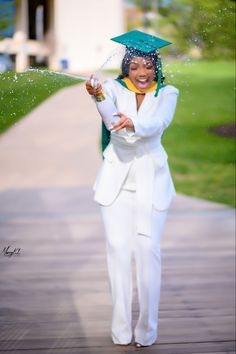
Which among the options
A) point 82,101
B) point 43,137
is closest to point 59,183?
point 43,137

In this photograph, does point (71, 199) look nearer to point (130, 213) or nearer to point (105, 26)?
point (130, 213)

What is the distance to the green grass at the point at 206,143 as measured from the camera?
12.5m

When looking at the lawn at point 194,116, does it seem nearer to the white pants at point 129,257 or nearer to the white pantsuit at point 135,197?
the white pantsuit at point 135,197

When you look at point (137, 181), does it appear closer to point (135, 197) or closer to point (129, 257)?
point (135, 197)

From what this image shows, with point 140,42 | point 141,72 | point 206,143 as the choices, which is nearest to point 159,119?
point 141,72

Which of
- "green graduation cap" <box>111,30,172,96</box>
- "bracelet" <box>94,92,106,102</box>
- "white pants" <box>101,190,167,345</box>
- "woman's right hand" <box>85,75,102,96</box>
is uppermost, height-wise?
"green graduation cap" <box>111,30,172,96</box>

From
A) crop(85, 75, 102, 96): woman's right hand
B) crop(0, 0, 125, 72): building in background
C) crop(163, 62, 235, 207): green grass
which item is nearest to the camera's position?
crop(85, 75, 102, 96): woman's right hand

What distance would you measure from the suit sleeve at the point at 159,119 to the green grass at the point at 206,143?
22.0 ft

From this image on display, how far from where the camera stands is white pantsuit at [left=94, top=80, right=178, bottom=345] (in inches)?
168

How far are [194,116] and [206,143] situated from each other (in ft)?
35.7

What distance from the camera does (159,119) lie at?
412 centimetres

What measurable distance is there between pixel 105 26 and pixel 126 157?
40662mm

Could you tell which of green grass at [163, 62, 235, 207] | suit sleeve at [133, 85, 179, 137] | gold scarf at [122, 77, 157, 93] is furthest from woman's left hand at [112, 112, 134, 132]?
green grass at [163, 62, 235, 207]

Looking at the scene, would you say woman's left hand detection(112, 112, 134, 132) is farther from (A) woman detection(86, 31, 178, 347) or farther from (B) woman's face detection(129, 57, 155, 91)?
(B) woman's face detection(129, 57, 155, 91)
